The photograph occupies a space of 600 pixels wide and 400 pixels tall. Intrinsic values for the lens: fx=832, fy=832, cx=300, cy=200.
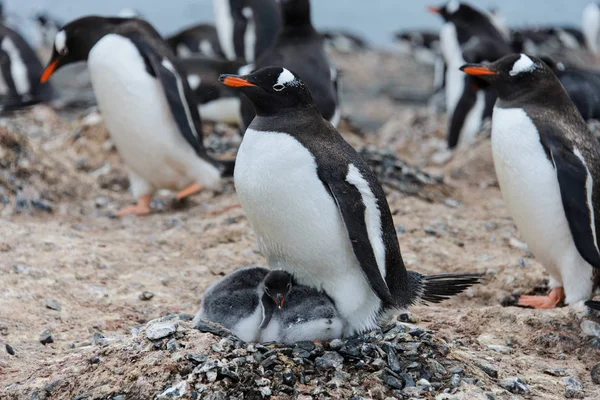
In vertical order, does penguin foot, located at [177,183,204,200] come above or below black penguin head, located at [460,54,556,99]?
below

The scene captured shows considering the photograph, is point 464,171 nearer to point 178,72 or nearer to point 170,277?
point 178,72

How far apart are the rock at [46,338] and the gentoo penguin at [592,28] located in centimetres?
2208

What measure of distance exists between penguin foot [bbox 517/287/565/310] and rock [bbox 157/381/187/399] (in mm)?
2222

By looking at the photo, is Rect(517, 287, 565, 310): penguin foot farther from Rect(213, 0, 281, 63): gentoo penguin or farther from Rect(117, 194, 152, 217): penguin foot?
Rect(213, 0, 281, 63): gentoo penguin

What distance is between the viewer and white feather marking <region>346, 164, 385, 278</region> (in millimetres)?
3266

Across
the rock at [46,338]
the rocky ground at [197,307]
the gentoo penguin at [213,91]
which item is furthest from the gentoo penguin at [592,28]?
the rock at [46,338]

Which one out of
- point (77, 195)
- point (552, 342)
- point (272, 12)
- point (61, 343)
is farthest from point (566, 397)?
point (272, 12)

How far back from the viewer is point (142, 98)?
602 cm

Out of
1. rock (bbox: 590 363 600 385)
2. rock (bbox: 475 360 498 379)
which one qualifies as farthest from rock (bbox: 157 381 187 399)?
rock (bbox: 590 363 600 385)

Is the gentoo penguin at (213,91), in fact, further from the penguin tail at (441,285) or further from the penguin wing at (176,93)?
the penguin tail at (441,285)

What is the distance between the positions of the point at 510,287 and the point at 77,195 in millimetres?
3622

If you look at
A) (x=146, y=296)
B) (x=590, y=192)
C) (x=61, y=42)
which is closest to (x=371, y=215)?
(x=590, y=192)

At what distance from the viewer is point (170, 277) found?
466 centimetres

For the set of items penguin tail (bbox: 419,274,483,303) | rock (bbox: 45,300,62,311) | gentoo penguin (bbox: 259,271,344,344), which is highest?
gentoo penguin (bbox: 259,271,344,344)
